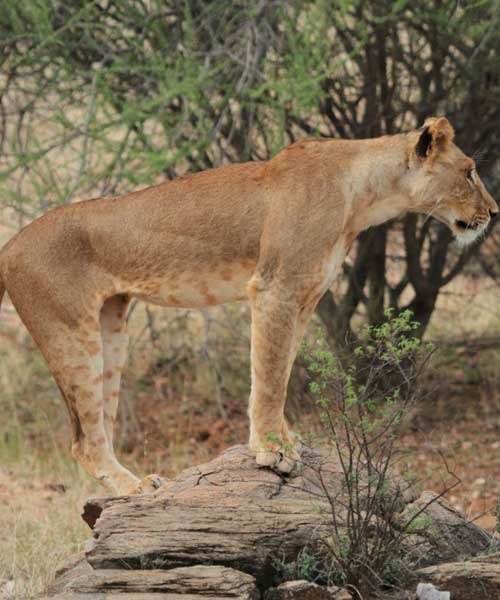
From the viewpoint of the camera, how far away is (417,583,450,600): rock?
539cm

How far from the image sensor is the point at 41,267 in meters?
6.31

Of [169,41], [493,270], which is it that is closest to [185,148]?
[169,41]

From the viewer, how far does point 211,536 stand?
5684 millimetres

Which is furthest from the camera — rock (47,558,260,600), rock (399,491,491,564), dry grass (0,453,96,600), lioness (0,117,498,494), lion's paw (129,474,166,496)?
dry grass (0,453,96,600)

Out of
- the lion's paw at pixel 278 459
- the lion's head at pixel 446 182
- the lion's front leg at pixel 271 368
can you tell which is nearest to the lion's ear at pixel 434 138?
the lion's head at pixel 446 182

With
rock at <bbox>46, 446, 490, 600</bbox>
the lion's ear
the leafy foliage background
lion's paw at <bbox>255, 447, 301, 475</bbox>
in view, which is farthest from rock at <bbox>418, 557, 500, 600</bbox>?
the leafy foliage background

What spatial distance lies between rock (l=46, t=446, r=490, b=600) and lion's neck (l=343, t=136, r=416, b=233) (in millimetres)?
1307

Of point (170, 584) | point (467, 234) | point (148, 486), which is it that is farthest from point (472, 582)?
point (467, 234)

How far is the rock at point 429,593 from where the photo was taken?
5.39 meters

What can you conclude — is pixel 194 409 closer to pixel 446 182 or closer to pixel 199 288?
pixel 199 288

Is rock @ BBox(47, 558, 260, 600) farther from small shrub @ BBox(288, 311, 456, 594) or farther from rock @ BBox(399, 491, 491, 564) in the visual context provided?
rock @ BBox(399, 491, 491, 564)

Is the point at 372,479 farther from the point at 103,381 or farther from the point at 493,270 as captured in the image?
the point at 493,270

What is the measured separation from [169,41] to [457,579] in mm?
5644

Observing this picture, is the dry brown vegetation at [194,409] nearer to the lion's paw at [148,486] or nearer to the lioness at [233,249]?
the lion's paw at [148,486]
